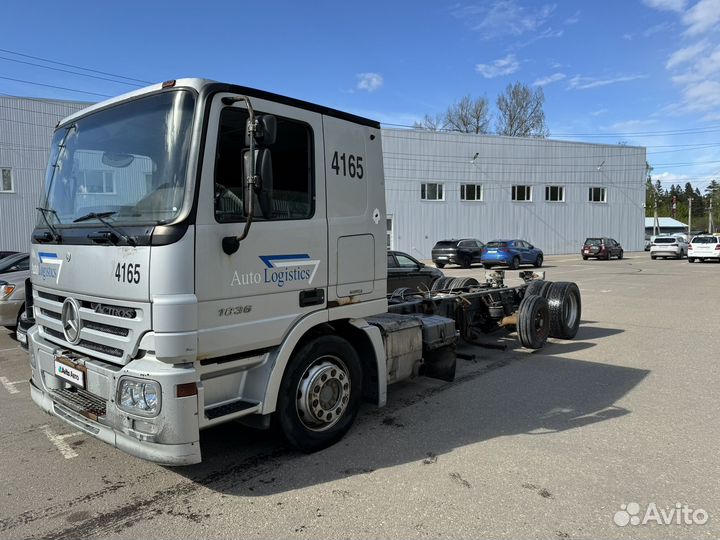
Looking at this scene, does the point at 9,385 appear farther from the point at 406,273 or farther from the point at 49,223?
the point at 406,273

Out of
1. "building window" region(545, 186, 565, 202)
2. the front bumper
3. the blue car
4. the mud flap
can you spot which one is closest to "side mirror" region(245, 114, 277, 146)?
the front bumper

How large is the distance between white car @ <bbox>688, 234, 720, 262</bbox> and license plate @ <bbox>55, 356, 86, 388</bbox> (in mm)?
35966

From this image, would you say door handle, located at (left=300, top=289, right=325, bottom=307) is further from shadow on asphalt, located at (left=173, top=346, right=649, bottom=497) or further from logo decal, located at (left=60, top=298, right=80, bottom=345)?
logo decal, located at (left=60, top=298, right=80, bottom=345)

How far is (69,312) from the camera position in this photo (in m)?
3.84

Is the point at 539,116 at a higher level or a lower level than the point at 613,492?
higher

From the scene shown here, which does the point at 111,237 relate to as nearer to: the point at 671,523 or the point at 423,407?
the point at 423,407

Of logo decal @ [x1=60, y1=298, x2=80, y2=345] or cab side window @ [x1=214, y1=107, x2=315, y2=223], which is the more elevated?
cab side window @ [x1=214, y1=107, x2=315, y2=223]

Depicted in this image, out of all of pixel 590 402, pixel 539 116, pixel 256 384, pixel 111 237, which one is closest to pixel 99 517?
pixel 256 384

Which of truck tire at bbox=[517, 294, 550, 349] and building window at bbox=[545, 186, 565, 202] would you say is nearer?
truck tire at bbox=[517, 294, 550, 349]

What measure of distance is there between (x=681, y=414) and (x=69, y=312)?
5.53m

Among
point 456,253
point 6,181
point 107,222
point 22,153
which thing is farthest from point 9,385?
point 456,253

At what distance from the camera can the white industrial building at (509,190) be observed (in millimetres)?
36781

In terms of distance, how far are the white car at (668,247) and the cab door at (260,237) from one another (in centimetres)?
3916

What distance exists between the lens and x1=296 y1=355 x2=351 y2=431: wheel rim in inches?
159
